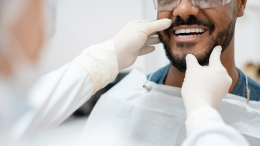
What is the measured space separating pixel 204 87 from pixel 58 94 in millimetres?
515

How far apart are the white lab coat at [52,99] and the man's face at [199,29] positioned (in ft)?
1.62

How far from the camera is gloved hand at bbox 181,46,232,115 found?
0.64 meters

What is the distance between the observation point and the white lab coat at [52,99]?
68 cm

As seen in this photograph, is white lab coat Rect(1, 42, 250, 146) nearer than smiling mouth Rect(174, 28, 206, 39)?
Yes

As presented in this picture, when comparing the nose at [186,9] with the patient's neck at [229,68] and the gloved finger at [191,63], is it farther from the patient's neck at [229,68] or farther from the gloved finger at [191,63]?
the patient's neck at [229,68]

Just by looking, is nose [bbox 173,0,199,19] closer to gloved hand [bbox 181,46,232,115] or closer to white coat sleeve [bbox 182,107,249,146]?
gloved hand [bbox 181,46,232,115]

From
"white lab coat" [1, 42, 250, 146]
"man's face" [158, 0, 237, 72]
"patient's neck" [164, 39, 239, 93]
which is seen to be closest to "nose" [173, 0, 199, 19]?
"man's face" [158, 0, 237, 72]

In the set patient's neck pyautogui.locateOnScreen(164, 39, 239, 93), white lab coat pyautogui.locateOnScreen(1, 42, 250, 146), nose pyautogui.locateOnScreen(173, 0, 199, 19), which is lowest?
patient's neck pyautogui.locateOnScreen(164, 39, 239, 93)

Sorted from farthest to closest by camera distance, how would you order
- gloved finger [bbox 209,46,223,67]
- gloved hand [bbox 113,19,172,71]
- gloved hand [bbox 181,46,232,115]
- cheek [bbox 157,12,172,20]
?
cheek [bbox 157,12,172,20]
gloved hand [bbox 113,19,172,71]
gloved finger [bbox 209,46,223,67]
gloved hand [bbox 181,46,232,115]

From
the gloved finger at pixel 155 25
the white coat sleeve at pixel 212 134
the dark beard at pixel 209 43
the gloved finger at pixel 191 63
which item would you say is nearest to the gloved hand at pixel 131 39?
the gloved finger at pixel 155 25

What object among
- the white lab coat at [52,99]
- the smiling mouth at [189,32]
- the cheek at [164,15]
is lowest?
the white lab coat at [52,99]

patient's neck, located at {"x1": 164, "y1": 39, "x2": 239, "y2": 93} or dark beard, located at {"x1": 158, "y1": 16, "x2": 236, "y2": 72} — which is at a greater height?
dark beard, located at {"x1": 158, "y1": 16, "x2": 236, "y2": 72}

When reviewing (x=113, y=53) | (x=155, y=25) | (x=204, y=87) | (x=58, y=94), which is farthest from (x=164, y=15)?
(x=58, y=94)

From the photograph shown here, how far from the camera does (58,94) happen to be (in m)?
0.75
